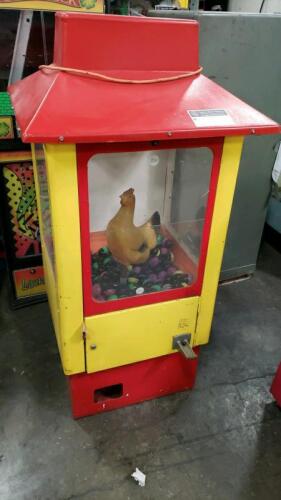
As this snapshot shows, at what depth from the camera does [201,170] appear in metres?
1.22

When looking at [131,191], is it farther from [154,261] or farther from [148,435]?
[148,435]

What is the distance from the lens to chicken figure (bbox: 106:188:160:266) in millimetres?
1227

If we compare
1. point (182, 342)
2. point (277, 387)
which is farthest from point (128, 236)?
point (277, 387)

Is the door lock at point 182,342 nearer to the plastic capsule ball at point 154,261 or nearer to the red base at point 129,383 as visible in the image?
the red base at point 129,383

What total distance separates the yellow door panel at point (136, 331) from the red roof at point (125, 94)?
56 centimetres

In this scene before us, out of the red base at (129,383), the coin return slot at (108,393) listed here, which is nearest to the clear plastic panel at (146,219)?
the red base at (129,383)

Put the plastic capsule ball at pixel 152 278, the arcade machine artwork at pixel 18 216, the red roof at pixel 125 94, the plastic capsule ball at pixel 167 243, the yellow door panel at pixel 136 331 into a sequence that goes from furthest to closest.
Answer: the arcade machine artwork at pixel 18 216 < the plastic capsule ball at pixel 167 243 < the plastic capsule ball at pixel 152 278 < the yellow door panel at pixel 136 331 < the red roof at pixel 125 94

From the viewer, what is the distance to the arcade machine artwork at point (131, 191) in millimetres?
896

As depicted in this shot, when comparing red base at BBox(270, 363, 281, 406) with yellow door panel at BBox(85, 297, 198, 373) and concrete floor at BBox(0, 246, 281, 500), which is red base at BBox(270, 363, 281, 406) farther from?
yellow door panel at BBox(85, 297, 198, 373)

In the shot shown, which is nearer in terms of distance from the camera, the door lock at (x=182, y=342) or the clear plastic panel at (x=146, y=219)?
the clear plastic panel at (x=146, y=219)

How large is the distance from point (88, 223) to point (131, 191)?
0.28m

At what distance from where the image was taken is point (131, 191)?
122 centimetres

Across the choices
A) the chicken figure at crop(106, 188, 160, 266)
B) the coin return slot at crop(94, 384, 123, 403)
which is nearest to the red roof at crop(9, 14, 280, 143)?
the chicken figure at crop(106, 188, 160, 266)

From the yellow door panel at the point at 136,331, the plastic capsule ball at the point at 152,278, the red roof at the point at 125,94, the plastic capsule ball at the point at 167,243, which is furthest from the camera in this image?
the plastic capsule ball at the point at 167,243
